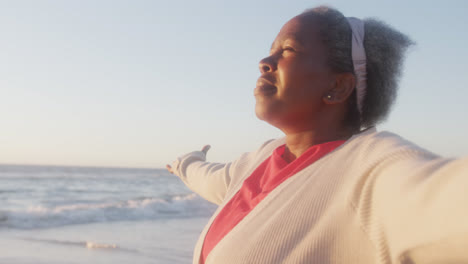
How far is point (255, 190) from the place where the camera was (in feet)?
5.54

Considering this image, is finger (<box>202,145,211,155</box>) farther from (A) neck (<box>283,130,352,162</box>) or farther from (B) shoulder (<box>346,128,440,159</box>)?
A: (B) shoulder (<box>346,128,440,159</box>)

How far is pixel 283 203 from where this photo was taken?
52.9 inches

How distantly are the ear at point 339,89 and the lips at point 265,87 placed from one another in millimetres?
202

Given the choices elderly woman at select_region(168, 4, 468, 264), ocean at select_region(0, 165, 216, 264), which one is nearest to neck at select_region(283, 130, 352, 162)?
elderly woman at select_region(168, 4, 468, 264)

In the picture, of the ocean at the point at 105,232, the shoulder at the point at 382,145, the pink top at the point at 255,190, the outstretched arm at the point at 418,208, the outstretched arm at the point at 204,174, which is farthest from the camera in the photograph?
the ocean at the point at 105,232

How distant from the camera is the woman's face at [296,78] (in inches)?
64.5

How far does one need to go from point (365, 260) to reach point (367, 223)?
4.5 inches

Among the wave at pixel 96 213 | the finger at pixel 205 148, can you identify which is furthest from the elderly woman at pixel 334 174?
the wave at pixel 96 213

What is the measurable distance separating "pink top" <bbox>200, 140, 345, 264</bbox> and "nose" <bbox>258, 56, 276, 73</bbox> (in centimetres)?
33

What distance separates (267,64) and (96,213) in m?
8.88

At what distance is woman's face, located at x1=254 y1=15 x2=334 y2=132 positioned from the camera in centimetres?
164

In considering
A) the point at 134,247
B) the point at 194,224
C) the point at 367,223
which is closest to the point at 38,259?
the point at 134,247

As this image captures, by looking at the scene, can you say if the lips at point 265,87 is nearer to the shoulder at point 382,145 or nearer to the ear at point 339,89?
the ear at point 339,89

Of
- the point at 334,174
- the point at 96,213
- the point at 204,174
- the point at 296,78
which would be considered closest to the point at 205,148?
the point at 204,174
